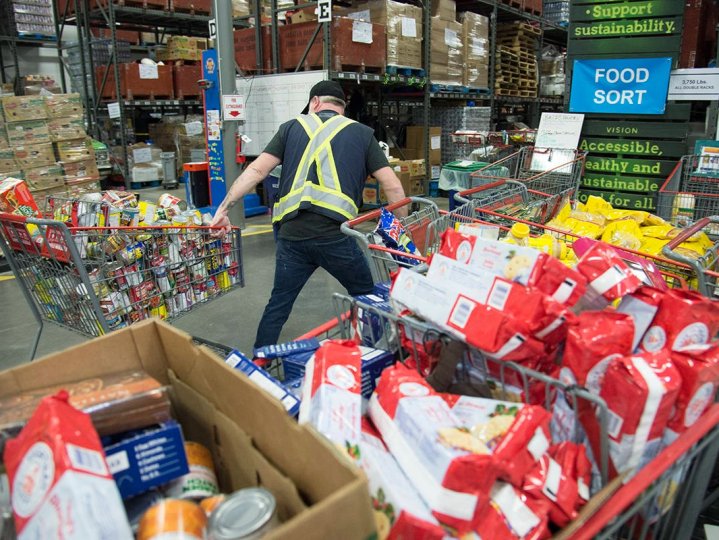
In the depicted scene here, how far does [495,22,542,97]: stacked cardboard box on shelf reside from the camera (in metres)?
10.7

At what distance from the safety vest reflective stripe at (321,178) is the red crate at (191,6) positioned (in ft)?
28.8

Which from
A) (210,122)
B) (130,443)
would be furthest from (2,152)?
(130,443)

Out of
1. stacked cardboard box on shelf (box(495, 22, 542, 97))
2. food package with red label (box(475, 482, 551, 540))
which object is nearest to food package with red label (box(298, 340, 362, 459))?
food package with red label (box(475, 482, 551, 540))

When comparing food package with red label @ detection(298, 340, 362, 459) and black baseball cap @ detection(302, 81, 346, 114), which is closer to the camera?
food package with red label @ detection(298, 340, 362, 459)

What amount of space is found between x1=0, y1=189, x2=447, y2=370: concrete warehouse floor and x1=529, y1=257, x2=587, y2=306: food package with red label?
2.54 metres

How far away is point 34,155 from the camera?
782 cm

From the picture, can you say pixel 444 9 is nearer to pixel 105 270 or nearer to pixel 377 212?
pixel 377 212

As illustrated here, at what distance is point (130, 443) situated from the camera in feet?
3.61

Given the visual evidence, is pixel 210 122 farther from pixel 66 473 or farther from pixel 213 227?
pixel 66 473

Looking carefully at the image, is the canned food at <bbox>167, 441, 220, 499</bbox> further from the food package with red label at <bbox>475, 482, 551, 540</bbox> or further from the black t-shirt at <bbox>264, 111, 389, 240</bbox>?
the black t-shirt at <bbox>264, 111, 389, 240</bbox>

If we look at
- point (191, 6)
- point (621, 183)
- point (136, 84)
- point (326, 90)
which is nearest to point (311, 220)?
point (326, 90)

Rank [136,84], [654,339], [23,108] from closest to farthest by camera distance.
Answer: [654,339] → [23,108] → [136,84]

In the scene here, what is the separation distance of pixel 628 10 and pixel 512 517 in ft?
18.4

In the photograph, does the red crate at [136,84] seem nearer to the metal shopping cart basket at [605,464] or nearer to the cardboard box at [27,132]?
the cardboard box at [27,132]
